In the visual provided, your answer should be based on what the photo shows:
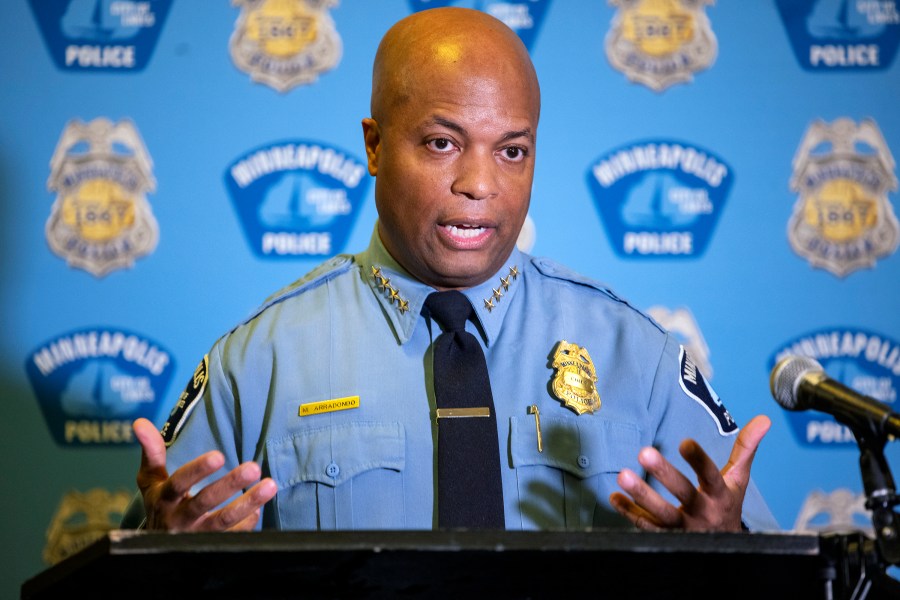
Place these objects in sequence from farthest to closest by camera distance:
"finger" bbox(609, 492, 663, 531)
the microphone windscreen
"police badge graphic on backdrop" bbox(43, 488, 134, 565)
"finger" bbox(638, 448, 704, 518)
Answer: "police badge graphic on backdrop" bbox(43, 488, 134, 565)
"finger" bbox(609, 492, 663, 531)
"finger" bbox(638, 448, 704, 518)
the microphone windscreen

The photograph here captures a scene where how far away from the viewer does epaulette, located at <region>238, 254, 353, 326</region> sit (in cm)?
191

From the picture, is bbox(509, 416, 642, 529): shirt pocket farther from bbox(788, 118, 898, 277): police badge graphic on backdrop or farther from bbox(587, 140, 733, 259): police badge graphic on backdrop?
bbox(788, 118, 898, 277): police badge graphic on backdrop

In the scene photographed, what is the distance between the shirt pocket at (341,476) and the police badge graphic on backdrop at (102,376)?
821 millimetres

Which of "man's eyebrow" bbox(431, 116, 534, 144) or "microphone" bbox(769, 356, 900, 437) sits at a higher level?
"man's eyebrow" bbox(431, 116, 534, 144)

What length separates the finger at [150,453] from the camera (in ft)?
4.83

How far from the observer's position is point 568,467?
175 centimetres

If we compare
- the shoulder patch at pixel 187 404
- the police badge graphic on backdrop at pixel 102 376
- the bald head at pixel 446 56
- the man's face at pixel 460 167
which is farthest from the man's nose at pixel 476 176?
the police badge graphic on backdrop at pixel 102 376

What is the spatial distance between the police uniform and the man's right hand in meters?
0.30

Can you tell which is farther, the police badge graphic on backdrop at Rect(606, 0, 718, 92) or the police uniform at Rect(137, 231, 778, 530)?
the police badge graphic on backdrop at Rect(606, 0, 718, 92)

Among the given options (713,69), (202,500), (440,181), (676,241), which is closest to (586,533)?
(202,500)

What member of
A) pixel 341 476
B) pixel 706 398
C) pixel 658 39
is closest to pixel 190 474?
pixel 341 476

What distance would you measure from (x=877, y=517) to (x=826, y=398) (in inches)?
4.7

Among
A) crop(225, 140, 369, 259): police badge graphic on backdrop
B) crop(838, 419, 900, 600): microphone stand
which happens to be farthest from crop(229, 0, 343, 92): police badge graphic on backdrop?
crop(838, 419, 900, 600): microphone stand

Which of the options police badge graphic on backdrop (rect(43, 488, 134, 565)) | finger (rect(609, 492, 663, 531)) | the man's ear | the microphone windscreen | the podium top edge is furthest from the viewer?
police badge graphic on backdrop (rect(43, 488, 134, 565))
